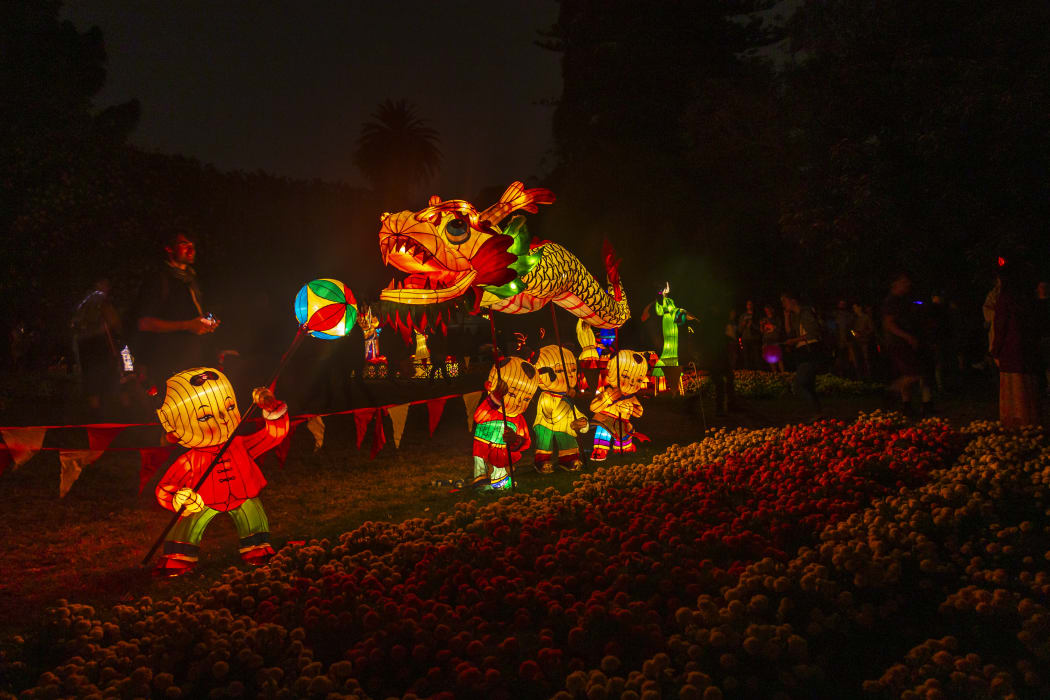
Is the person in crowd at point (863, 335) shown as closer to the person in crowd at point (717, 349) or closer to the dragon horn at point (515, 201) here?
the person in crowd at point (717, 349)

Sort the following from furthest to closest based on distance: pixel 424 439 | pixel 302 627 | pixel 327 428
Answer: pixel 327 428, pixel 424 439, pixel 302 627

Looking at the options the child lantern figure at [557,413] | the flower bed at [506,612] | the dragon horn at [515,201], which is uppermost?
the dragon horn at [515,201]

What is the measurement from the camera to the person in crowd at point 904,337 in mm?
9414

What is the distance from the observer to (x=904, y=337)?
9.38m

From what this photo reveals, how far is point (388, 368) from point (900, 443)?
15741 mm

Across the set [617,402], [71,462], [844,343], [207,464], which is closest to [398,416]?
[207,464]

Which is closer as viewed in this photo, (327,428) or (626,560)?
(626,560)

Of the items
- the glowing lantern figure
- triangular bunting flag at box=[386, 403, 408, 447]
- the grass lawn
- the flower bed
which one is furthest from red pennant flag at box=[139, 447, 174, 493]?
triangular bunting flag at box=[386, 403, 408, 447]

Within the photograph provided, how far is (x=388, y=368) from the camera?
21.0m

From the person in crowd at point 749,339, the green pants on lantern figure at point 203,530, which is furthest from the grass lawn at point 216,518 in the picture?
the person in crowd at point 749,339

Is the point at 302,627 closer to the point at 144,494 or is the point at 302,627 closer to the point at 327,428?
the point at 144,494

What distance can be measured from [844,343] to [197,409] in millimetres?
14340

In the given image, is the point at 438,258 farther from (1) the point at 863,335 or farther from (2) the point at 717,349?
(1) the point at 863,335

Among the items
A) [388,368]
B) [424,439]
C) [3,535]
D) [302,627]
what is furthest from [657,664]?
[388,368]
